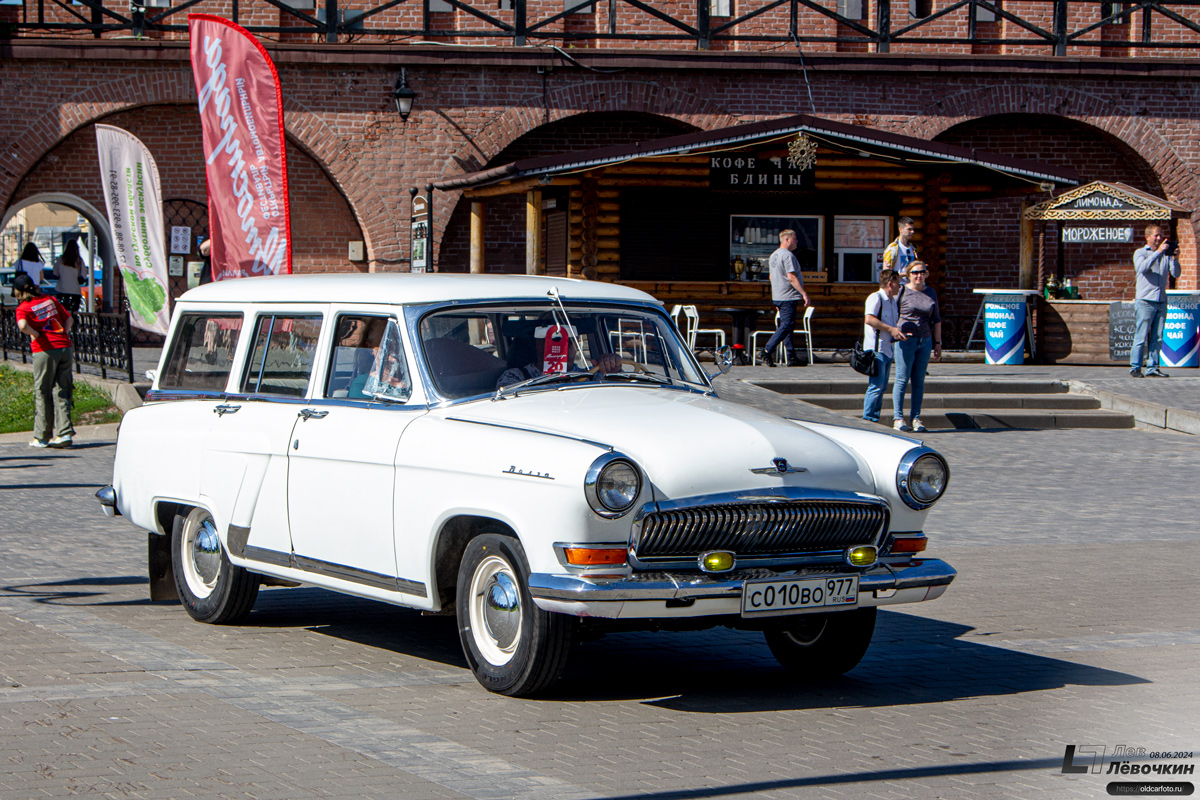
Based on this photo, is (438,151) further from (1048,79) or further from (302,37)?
(1048,79)

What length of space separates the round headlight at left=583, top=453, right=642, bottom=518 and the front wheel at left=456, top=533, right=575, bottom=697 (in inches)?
17.5

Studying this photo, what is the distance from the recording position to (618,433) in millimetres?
5832

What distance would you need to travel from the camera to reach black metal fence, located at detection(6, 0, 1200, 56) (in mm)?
26016

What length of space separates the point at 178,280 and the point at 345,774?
25345mm

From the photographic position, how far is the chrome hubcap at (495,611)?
5.92 meters

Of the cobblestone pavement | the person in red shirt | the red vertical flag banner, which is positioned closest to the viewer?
the cobblestone pavement

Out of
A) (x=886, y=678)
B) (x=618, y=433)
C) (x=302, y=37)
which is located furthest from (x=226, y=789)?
(x=302, y=37)

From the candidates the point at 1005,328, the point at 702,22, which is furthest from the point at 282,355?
the point at 702,22

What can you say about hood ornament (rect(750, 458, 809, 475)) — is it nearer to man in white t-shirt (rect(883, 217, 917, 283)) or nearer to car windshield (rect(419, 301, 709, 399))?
car windshield (rect(419, 301, 709, 399))

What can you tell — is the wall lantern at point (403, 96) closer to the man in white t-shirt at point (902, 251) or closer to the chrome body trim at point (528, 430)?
the man in white t-shirt at point (902, 251)

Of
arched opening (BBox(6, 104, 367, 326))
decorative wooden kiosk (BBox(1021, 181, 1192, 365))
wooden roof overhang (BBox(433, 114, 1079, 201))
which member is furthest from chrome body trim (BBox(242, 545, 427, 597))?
arched opening (BBox(6, 104, 367, 326))

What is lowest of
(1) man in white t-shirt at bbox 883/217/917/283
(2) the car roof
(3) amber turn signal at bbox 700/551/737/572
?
(3) amber turn signal at bbox 700/551/737/572

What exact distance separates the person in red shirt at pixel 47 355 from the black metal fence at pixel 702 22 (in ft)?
36.7

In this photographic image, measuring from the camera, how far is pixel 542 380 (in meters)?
6.58
